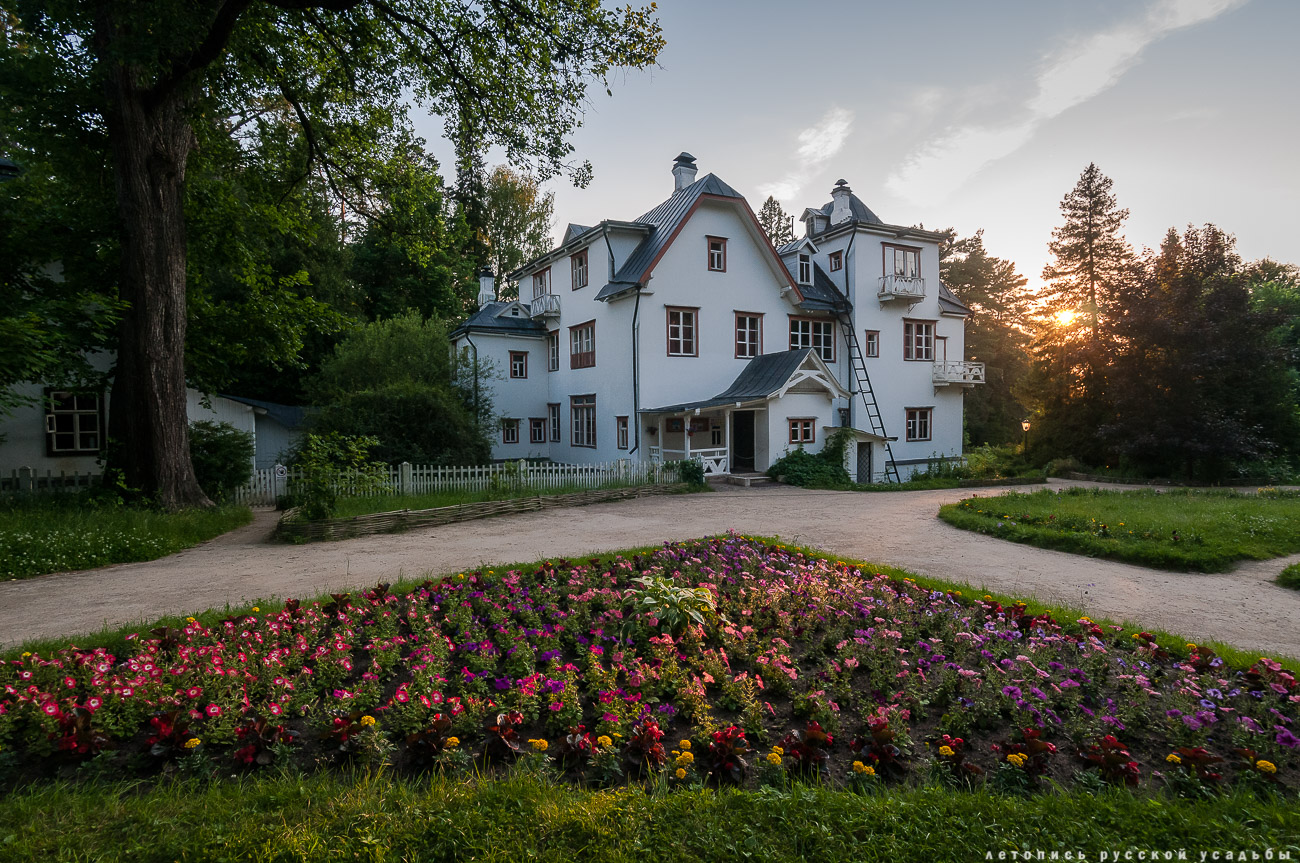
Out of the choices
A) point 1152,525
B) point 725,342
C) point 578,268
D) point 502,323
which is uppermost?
point 578,268

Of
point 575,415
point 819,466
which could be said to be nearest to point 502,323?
point 575,415

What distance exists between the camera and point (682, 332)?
2406 centimetres

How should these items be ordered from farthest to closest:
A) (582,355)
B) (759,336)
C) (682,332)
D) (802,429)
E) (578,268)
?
(582,355) < (578,268) < (759,336) < (682,332) < (802,429)

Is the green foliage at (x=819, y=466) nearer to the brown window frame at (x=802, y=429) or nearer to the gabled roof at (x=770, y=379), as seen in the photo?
the brown window frame at (x=802, y=429)

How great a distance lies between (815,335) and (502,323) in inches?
545

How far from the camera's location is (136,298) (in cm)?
1300

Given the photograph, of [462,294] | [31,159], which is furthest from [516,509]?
[462,294]

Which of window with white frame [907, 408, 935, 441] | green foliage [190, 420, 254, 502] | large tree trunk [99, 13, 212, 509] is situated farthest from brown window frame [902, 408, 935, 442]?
large tree trunk [99, 13, 212, 509]

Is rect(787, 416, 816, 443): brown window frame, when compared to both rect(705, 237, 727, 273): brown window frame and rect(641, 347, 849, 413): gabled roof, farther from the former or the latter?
rect(705, 237, 727, 273): brown window frame

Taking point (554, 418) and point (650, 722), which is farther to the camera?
point (554, 418)

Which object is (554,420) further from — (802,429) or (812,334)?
(812,334)

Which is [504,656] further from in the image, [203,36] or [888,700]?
[203,36]

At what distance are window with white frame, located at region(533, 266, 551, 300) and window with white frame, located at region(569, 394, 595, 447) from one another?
5.49 metres

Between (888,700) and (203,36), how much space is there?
14442 millimetres
